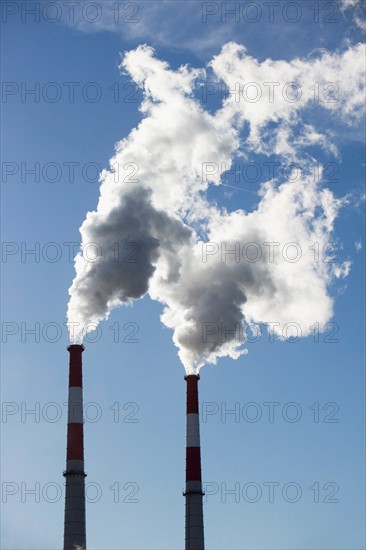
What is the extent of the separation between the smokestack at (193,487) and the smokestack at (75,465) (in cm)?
518

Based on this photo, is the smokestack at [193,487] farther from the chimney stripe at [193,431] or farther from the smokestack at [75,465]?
the smokestack at [75,465]

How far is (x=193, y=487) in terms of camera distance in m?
39.4

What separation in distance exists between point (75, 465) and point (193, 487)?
18.8 feet

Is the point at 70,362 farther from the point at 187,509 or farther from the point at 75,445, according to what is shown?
the point at 187,509

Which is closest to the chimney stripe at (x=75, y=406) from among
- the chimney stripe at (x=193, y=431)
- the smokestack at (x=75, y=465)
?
the smokestack at (x=75, y=465)

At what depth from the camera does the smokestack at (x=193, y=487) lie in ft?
129

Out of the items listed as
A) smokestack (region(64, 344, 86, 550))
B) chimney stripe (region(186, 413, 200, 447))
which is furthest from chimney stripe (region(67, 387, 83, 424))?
chimney stripe (region(186, 413, 200, 447))

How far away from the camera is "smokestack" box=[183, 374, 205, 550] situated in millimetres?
39188

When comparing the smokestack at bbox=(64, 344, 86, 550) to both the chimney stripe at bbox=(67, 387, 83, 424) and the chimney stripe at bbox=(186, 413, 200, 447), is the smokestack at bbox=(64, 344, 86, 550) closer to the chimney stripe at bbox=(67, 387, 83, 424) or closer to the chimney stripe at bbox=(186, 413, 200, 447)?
the chimney stripe at bbox=(67, 387, 83, 424)

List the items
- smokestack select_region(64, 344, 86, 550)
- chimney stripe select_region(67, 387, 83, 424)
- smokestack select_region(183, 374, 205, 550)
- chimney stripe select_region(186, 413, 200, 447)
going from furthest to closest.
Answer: chimney stripe select_region(186, 413, 200, 447) < smokestack select_region(183, 374, 205, 550) < chimney stripe select_region(67, 387, 83, 424) < smokestack select_region(64, 344, 86, 550)

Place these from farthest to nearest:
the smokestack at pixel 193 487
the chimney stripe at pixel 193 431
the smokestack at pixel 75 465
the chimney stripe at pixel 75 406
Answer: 1. the chimney stripe at pixel 193 431
2. the smokestack at pixel 193 487
3. the chimney stripe at pixel 75 406
4. the smokestack at pixel 75 465

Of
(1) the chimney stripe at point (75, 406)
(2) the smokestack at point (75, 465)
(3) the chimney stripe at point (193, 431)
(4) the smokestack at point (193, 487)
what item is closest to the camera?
(2) the smokestack at point (75, 465)

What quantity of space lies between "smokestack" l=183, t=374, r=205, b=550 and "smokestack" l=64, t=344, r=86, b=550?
5185mm

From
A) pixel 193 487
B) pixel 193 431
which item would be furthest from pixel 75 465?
pixel 193 431
